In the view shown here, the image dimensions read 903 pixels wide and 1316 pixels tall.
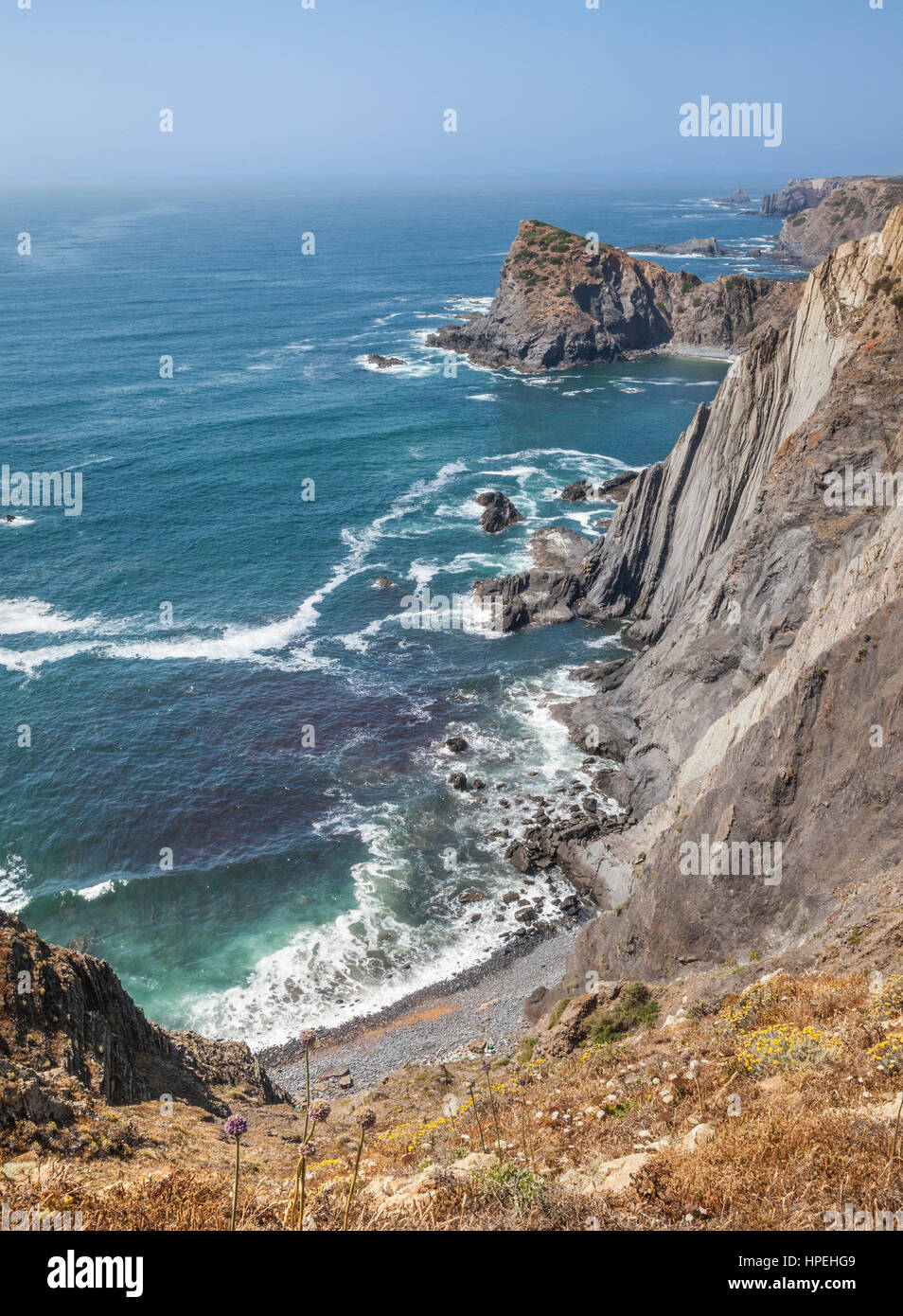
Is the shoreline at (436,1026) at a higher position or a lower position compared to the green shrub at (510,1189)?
lower

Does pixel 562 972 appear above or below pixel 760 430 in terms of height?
below

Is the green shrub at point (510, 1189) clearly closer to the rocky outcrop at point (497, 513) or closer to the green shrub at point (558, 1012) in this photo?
the green shrub at point (558, 1012)

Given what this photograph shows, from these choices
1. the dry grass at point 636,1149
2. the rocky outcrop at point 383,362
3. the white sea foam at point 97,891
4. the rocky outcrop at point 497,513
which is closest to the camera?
the dry grass at point 636,1149

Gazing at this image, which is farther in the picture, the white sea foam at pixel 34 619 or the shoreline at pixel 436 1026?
the white sea foam at pixel 34 619

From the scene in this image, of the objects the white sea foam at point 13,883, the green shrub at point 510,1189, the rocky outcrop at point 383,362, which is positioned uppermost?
the rocky outcrop at point 383,362

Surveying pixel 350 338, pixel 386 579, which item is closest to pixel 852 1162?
pixel 386 579

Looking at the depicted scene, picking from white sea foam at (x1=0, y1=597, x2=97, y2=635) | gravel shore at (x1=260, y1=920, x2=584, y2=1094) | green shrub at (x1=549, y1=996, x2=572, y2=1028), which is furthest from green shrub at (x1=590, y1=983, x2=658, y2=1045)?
white sea foam at (x1=0, y1=597, x2=97, y2=635)

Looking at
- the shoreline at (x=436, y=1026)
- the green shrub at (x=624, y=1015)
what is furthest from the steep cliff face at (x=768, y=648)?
the shoreline at (x=436, y=1026)
